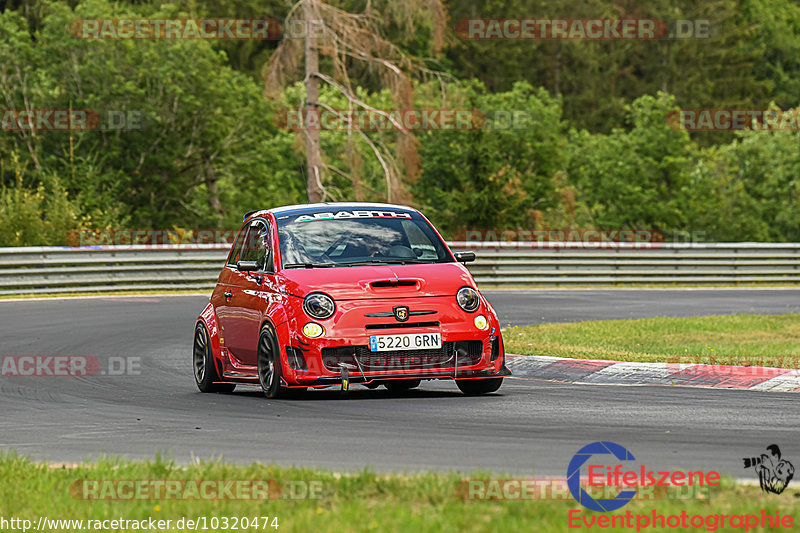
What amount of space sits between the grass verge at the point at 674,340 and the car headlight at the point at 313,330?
13.1 feet

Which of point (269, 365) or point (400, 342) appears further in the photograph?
point (269, 365)

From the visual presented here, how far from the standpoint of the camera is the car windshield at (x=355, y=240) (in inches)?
474

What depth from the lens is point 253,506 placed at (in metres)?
6.30

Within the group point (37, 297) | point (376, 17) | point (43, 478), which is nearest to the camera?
point (43, 478)

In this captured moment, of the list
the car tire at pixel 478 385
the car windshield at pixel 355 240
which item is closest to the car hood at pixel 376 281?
the car windshield at pixel 355 240

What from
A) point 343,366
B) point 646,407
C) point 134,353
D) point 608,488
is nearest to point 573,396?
point 646,407

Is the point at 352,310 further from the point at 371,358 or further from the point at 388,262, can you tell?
the point at 388,262

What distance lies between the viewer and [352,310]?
11.2 metres

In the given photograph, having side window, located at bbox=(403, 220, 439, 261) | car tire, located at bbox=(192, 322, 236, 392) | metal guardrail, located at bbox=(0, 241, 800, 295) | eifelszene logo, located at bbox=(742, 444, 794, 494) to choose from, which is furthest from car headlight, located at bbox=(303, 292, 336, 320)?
metal guardrail, located at bbox=(0, 241, 800, 295)

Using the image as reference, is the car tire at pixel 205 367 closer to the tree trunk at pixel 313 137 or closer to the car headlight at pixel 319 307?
the car headlight at pixel 319 307

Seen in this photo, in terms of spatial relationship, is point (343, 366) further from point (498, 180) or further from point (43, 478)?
point (498, 180)

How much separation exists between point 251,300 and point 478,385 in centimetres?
216

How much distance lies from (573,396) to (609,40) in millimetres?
95446

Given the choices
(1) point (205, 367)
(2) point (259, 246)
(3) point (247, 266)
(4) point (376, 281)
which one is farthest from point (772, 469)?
(1) point (205, 367)
